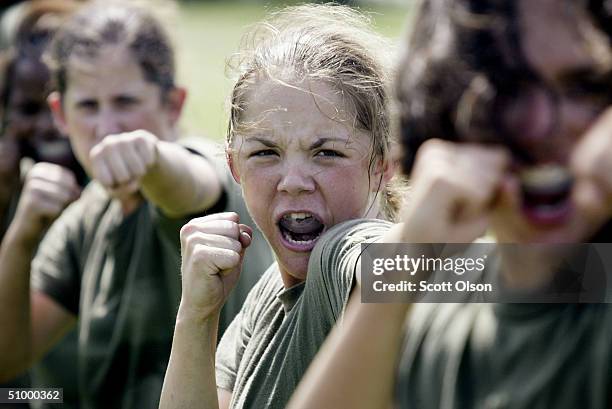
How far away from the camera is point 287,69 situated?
2.05 metres

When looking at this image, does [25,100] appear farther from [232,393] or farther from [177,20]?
[232,393]

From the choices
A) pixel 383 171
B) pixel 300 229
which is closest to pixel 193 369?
pixel 300 229

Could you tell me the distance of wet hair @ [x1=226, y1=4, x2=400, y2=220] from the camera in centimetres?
205

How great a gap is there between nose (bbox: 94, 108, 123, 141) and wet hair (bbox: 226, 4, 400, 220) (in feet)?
3.69

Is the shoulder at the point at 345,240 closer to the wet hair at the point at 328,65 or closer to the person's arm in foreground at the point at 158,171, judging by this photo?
the wet hair at the point at 328,65

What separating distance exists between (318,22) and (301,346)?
2.45 feet

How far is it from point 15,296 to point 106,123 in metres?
Answer: 0.61

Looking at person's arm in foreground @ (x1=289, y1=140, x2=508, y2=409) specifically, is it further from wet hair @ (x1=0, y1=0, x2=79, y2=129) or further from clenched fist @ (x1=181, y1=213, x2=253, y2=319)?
wet hair @ (x1=0, y1=0, x2=79, y2=129)

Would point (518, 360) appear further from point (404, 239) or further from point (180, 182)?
point (180, 182)

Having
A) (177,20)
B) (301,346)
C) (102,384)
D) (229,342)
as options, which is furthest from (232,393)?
(177,20)

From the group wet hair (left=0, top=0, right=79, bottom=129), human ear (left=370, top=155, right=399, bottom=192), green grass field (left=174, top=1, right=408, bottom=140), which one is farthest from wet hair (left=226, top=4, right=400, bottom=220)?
green grass field (left=174, top=1, right=408, bottom=140)

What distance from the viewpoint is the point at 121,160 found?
2.35 m

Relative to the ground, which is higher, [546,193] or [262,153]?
[546,193]

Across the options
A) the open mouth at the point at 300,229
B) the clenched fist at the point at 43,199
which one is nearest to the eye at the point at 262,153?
the open mouth at the point at 300,229
